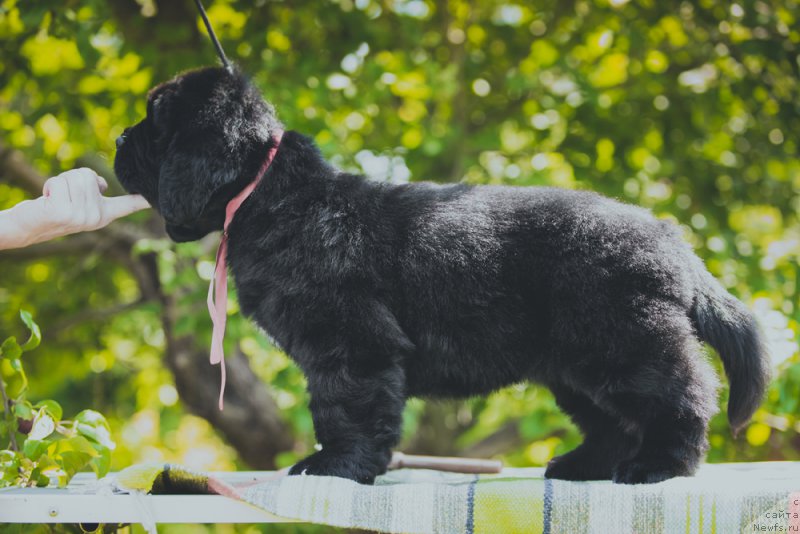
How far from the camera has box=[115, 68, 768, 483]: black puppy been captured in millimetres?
2268

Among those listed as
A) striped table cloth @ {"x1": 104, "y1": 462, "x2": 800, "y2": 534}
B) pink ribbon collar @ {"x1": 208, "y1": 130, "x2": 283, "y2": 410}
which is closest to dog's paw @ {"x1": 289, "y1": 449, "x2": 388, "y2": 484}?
striped table cloth @ {"x1": 104, "y1": 462, "x2": 800, "y2": 534}

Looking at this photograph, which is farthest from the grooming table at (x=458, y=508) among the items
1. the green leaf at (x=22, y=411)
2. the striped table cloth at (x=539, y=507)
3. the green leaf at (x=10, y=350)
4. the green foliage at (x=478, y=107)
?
the green foliage at (x=478, y=107)

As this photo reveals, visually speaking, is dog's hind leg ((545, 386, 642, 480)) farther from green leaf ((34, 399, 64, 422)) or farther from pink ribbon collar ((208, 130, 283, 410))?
green leaf ((34, 399, 64, 422))

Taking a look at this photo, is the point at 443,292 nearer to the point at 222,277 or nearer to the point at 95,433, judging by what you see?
the point at 222,277

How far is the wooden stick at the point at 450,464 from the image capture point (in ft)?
9.42

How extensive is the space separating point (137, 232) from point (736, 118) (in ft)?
13.5

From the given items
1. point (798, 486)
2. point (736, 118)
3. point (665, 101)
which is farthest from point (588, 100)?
point (798, 486)

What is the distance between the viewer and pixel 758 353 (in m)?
2.35

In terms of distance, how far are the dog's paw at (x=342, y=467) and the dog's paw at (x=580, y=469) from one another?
0.65 metres

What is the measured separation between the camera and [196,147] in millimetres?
2508

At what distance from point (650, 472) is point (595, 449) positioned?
42cm

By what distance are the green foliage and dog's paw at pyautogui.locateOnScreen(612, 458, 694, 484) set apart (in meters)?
1.45

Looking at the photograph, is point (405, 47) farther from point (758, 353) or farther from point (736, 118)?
point (758, 353)

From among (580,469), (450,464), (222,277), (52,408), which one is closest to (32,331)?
(52,408)
